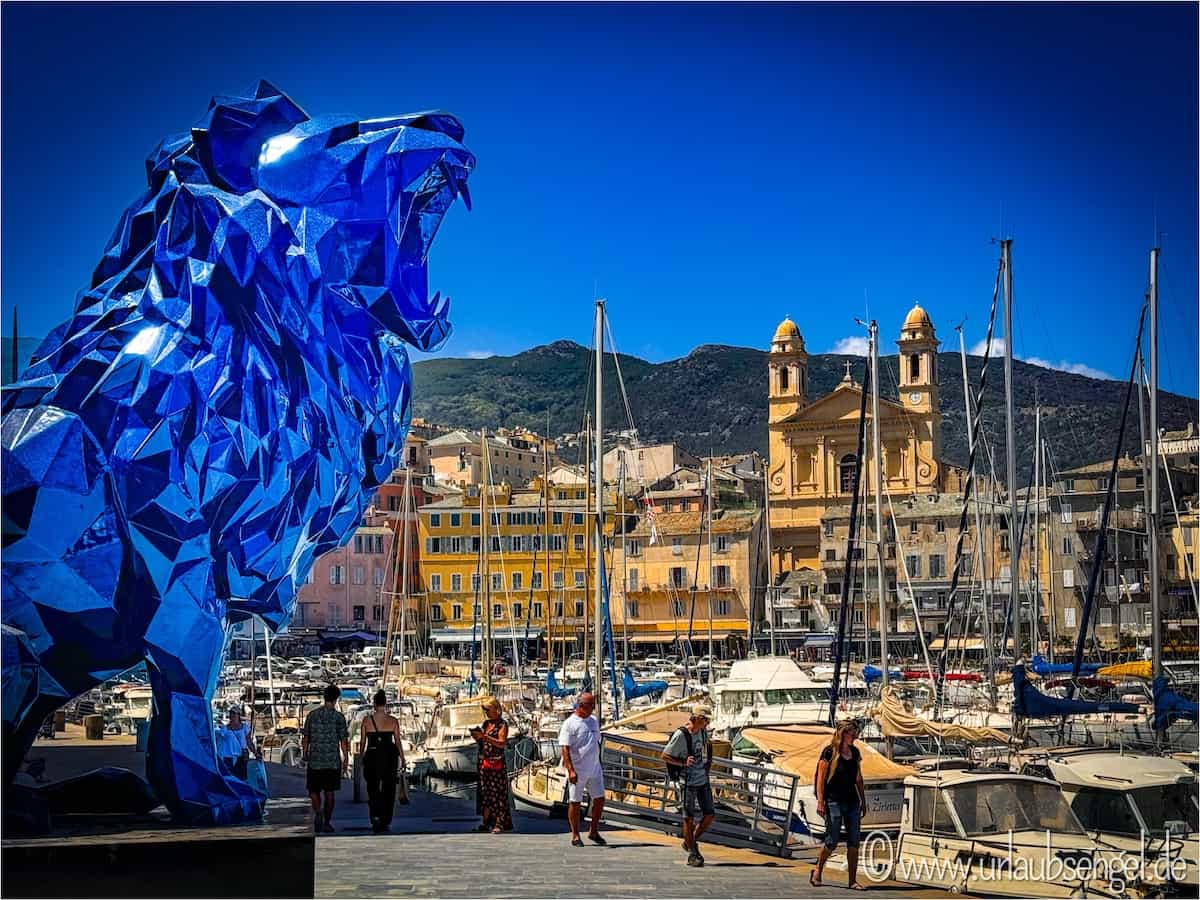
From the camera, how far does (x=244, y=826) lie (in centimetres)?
1095

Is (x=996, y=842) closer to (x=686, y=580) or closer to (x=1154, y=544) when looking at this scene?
(x=1154, y=544)

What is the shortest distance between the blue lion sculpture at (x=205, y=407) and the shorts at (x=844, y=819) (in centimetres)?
418

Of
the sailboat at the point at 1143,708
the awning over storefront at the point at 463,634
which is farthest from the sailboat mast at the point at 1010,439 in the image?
the awning over storefront at the point at 463,634

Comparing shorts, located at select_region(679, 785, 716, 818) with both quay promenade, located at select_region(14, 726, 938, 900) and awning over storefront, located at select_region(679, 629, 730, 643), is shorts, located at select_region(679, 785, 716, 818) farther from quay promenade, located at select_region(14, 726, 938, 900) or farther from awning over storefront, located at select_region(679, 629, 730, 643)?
awning over storefront, located at select_region(679, 629, 730, 643)

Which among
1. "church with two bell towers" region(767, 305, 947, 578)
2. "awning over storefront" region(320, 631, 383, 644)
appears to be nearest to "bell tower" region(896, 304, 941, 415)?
"church with two bell towers" region(767, 305, 947, 578)

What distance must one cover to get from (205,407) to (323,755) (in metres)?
3.43

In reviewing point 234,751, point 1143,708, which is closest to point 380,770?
point 234,751

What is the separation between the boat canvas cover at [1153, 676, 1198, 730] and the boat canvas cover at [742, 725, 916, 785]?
508 centimetres

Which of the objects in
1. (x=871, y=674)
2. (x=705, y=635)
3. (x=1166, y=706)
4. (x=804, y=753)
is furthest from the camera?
(x=705, y=635)

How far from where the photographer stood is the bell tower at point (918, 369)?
312 ft

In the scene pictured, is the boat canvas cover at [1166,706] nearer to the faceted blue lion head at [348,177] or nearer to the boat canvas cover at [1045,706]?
the boat canvas cover at [1045,706]

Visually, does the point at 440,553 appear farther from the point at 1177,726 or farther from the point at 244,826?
the point at 244,826
